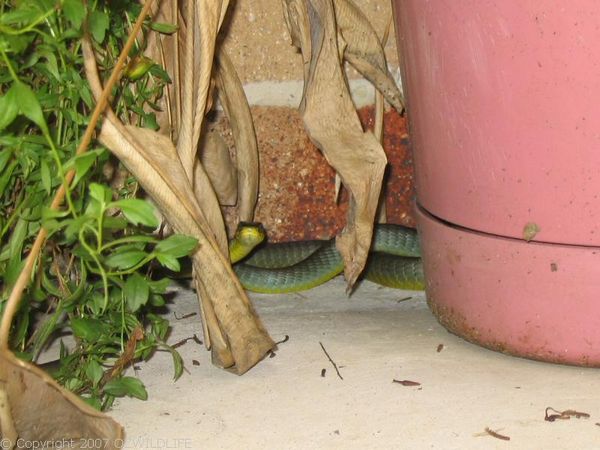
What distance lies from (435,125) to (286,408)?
1.71 feet

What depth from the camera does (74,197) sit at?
4.93ft

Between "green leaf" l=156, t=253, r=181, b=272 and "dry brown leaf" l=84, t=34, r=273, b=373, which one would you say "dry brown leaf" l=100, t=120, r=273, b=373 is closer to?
"dry brown leaf" l=84, t=34, r=273, b=373

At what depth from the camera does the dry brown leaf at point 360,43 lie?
191 cm

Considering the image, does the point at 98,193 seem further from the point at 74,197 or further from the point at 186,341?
the point at 186,341

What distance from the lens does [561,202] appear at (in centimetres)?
154

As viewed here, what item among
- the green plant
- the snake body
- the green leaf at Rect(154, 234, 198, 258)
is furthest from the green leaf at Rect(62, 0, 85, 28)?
the snake body

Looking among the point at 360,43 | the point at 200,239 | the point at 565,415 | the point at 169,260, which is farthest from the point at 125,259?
the point at 360,43

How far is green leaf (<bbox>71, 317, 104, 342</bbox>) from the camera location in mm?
1444

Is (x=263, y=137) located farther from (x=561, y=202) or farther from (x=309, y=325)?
(x=561, y=202)

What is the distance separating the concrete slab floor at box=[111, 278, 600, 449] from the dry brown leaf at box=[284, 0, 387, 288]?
0.25m

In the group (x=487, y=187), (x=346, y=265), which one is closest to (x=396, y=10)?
(x=487, y=187)

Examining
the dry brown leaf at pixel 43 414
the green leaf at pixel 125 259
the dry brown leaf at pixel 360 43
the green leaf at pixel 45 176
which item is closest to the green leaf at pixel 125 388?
the dry brown leaf at pixel 43 414

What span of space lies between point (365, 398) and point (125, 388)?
38 centimetres

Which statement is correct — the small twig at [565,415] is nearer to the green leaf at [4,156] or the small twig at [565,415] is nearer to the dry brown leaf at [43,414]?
the dry brown leaf at [43,414]
